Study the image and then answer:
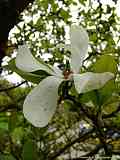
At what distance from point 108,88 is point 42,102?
12 cm

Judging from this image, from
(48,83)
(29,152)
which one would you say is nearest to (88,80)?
(48,83)

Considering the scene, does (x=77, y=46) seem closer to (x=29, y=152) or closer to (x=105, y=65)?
(x=105, y=65)

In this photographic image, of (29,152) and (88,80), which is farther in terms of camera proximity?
(29,152)

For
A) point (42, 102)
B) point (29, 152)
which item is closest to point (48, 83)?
point (42, 102)

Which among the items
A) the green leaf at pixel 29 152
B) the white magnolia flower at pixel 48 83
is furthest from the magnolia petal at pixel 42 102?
the green leaf at pixel 29 152

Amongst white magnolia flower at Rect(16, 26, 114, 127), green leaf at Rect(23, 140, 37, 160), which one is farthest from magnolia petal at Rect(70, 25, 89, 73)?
green leaf at Rect(23, 140, 37, 160)

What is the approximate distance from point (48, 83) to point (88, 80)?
0.16 feet

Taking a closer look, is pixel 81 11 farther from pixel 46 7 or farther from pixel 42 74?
pixel 42 74

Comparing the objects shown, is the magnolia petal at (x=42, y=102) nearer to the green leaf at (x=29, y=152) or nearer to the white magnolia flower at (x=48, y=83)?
the white magnolia flower at (x=48, y=83)

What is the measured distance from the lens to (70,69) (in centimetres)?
52

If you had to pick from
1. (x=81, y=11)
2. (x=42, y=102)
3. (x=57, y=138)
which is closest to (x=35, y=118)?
(x=42, y=102)

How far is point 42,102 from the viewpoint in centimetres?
48

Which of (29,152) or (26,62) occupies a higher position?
(26,62)

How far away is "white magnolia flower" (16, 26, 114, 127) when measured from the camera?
46cm
